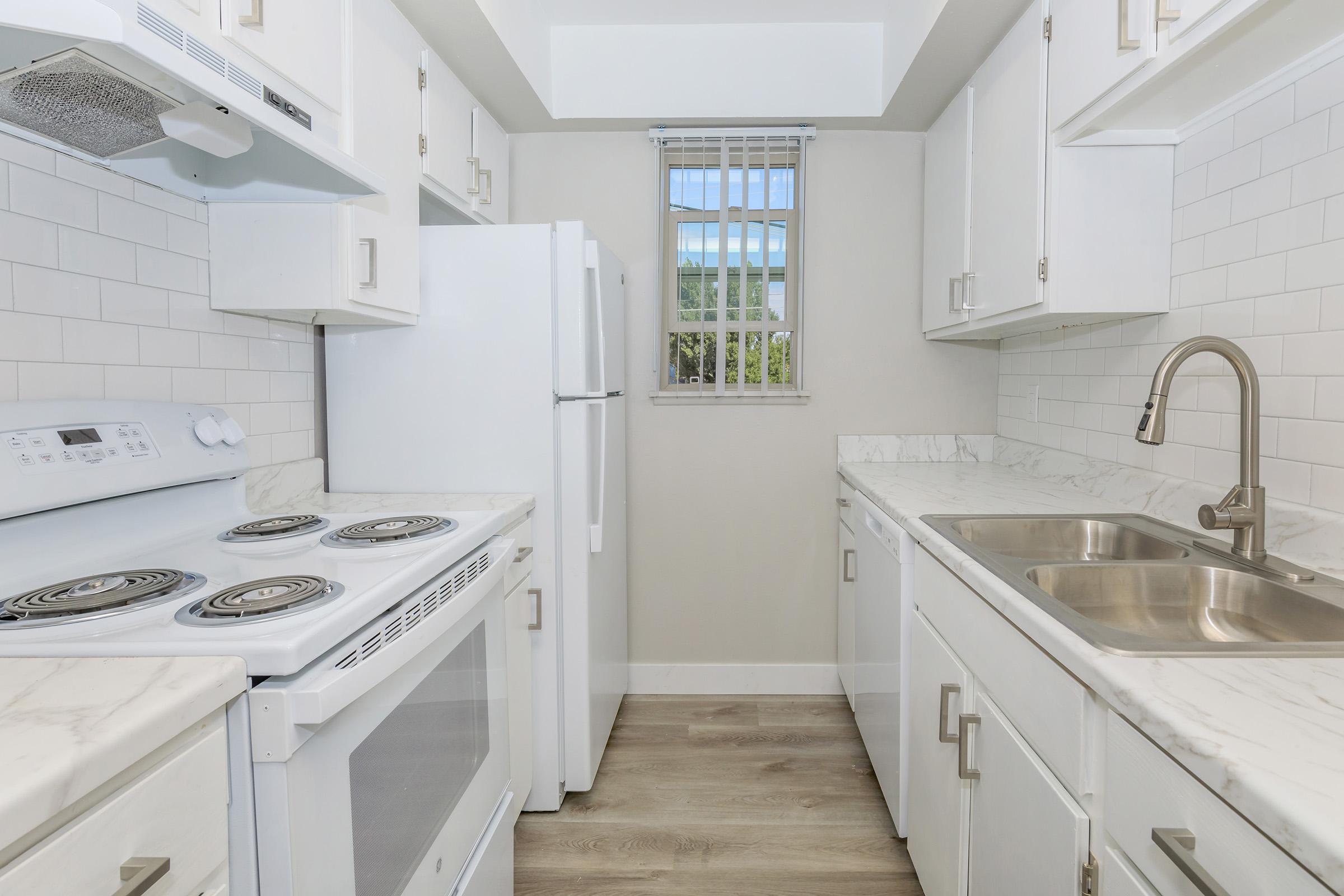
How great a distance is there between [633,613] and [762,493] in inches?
27.9

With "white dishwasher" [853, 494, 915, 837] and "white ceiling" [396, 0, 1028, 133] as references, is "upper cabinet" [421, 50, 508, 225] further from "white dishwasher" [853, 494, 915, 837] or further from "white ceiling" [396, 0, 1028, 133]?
"white dishwasher" [853, 494, 915, 837]

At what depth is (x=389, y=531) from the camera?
58.2 inches

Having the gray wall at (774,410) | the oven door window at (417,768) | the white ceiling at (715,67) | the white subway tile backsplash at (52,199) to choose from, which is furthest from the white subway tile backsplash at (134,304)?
the gray wall at (774,410)

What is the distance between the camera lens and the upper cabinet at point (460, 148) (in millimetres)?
2068

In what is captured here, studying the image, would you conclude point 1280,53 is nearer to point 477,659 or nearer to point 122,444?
point 477,659

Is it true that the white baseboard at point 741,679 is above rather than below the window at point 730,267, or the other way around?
below

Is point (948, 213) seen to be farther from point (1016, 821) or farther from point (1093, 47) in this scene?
point (1016, 821)

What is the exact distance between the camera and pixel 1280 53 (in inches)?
53.8

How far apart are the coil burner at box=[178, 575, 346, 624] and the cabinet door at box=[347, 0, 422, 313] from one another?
82 centimetres

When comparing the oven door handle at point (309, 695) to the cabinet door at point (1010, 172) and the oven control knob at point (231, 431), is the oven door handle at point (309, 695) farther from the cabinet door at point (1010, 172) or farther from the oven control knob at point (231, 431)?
the cabinet door at point (1010, 172)

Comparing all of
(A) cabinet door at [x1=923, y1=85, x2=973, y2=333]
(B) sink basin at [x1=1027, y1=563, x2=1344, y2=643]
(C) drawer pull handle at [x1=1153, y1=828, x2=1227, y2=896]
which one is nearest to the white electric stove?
(C) drawer pull handle at [x1=1153, y1=828, x2=1227, y2=896]

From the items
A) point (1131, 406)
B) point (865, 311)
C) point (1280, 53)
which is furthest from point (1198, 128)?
point (865, 311)

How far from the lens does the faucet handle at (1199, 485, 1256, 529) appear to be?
1.35 metres

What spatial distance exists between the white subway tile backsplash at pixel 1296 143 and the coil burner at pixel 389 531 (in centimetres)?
178
